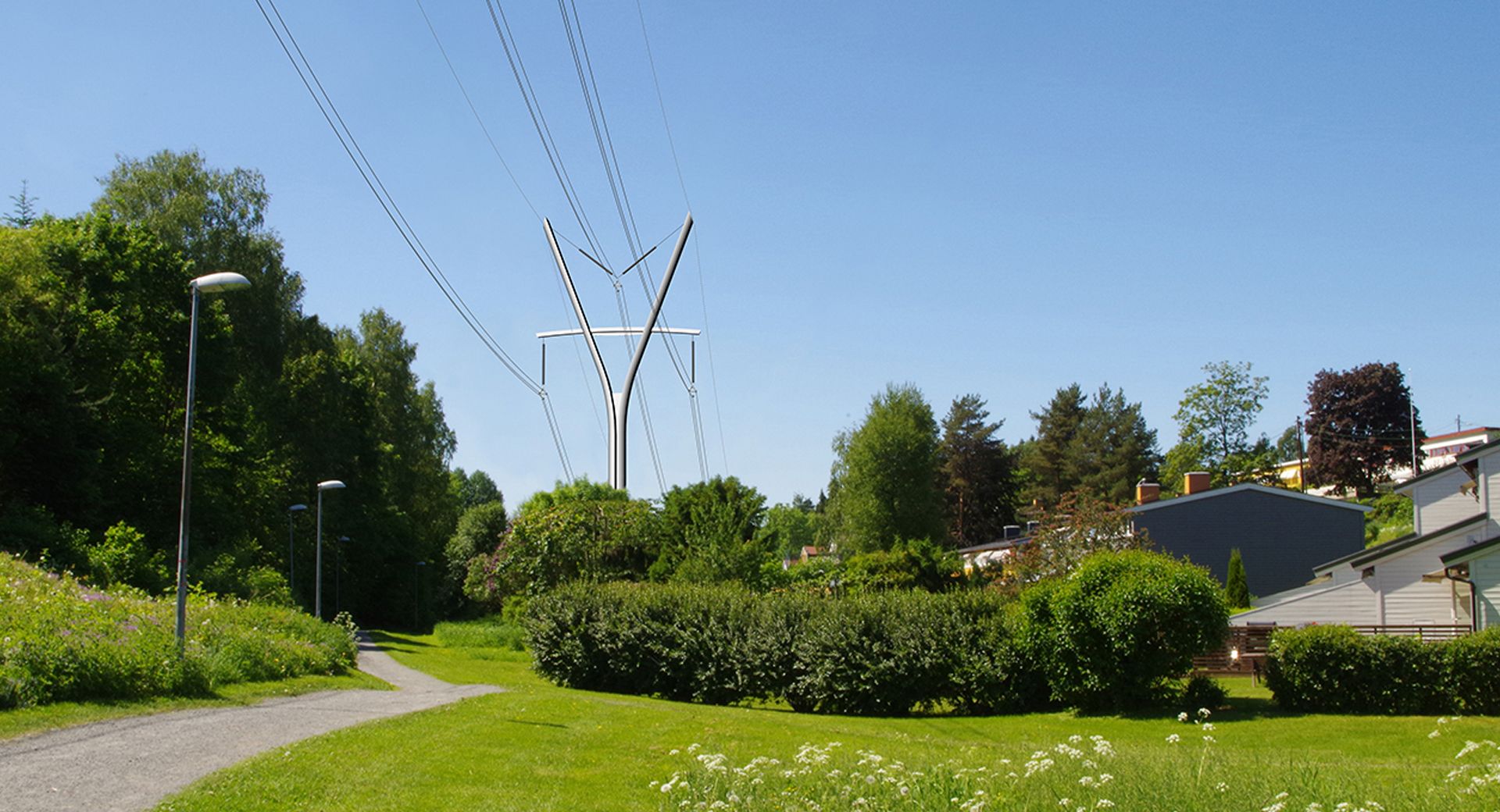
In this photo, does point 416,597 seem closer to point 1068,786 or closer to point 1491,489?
point 1491,489

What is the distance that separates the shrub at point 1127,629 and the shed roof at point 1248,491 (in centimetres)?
2352

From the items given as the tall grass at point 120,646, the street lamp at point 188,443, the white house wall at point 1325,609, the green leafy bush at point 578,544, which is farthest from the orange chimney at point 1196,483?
the street lamp at point 188,443

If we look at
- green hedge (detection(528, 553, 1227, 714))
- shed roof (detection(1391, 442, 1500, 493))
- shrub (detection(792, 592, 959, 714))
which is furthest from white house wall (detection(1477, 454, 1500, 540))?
shrub (detection(792, 592, 959, 714))

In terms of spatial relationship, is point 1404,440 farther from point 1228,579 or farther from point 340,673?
point 340,673

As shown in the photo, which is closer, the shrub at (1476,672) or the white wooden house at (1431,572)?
the shrub at (1476,672)

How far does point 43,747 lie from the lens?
12742 millimetres

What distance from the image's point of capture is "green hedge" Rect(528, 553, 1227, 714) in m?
25.0

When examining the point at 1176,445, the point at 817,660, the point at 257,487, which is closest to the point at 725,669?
the point at 817,660

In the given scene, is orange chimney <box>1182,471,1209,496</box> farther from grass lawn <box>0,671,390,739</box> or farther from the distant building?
grass lawn <box>0,671,390,739</box>

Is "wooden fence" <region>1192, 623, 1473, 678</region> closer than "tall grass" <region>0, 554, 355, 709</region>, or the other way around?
"tall grass" <region>0, 554, 355, 709</region>

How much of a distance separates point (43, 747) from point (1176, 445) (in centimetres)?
Result: 8272

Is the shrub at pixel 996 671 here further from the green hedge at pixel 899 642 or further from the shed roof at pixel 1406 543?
the shed roof at pixel 1406 543

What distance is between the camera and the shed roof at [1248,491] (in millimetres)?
48562

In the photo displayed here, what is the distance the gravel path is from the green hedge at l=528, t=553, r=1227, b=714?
10.8 metres
